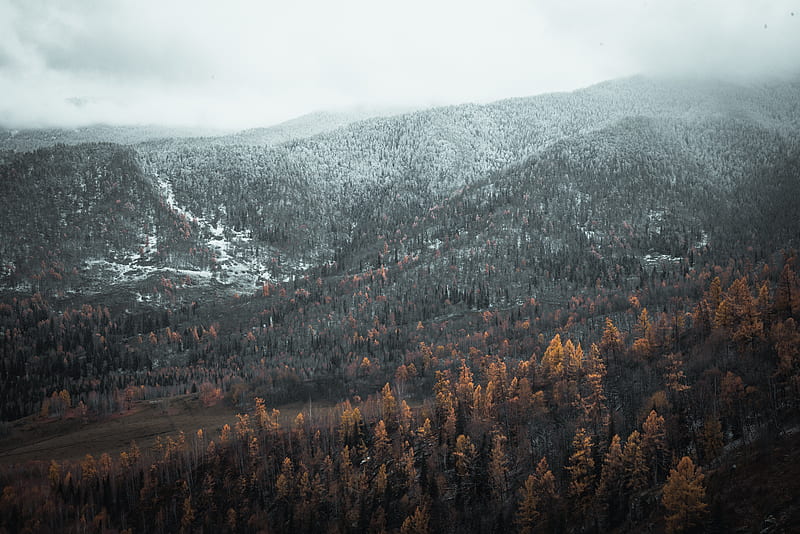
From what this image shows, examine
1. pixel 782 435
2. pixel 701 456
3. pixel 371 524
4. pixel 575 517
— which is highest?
pixel 782 435

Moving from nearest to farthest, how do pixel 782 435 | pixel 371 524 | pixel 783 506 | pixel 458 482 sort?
1. pixel 783 506
2. pixel 782 435
3. pixel 371 524
4. pixel 458 482

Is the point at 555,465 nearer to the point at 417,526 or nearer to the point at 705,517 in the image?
the point at 417,526

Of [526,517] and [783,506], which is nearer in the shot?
[783,506]

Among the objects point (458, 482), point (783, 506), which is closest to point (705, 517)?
point (783, 506)

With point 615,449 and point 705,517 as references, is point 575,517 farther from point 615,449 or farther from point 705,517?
point 705,517

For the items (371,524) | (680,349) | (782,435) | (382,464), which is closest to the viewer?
(782,435)

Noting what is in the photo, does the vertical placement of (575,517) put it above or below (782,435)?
below

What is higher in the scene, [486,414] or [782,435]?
[782,435]

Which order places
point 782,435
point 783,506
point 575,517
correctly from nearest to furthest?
point 783,506 → point 782,435 → point 575,517

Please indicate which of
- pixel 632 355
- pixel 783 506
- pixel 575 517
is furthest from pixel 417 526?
pixel 632 355
